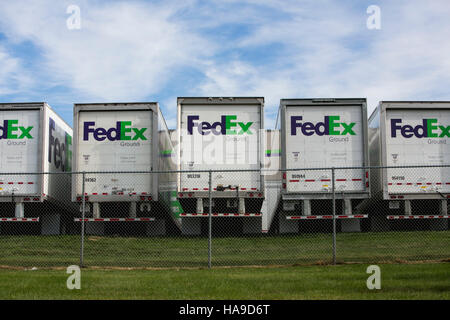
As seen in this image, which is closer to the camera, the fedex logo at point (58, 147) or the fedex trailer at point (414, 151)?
the fedex trailer at point (414, 151)

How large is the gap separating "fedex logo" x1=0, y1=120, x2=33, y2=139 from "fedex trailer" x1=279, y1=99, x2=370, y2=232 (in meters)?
7.70

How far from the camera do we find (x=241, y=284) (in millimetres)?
9344

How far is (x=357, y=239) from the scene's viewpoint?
15.6 meters

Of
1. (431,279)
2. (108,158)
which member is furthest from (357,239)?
(108,158)

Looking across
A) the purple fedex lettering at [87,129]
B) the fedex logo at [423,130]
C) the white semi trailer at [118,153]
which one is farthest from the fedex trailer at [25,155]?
the fedex logo at [423,130]

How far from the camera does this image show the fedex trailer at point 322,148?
56.5 feet

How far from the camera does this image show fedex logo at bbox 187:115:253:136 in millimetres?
17078

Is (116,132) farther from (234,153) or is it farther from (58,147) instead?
(234,153)

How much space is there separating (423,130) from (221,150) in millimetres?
6034

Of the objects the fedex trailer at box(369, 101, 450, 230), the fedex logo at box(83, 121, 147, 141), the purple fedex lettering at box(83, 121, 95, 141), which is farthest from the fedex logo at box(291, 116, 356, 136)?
the purple fedex lettering at box(83, 121, 95, 141)

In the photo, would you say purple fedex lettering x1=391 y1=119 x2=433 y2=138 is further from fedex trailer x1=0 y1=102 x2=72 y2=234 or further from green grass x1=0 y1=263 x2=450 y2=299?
fedex trailer x1=0 y1=102 x2=72 y2=234

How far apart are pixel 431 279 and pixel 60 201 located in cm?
1305

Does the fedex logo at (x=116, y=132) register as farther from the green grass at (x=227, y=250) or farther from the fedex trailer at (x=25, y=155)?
the green grass at (x=227, y=250)
